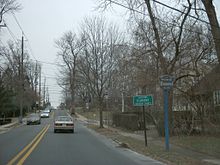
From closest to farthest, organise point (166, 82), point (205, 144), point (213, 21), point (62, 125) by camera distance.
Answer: point (213, 21) → point (166, 82) → point (205, 144) → point (62, 125)

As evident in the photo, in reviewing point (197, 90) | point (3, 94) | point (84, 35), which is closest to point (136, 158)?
point (197, 90)

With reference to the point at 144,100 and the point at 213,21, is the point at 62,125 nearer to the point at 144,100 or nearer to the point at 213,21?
the point at 144,100

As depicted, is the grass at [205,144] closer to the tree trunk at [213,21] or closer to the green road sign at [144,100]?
the green road sign at [144,100]

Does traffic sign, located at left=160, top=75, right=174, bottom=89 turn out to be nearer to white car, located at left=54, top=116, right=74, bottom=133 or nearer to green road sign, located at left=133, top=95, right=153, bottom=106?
green road sign, located at left=133, top=95, right=153, bottom=106

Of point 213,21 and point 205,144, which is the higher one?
point 213,21

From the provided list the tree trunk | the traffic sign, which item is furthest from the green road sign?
the tree trunk

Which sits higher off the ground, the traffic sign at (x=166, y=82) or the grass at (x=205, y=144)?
the traffic sign at (x=166, y=82)

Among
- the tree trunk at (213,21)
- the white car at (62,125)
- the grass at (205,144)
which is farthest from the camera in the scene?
the white car at (62,125)

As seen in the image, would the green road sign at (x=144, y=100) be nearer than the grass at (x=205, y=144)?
No

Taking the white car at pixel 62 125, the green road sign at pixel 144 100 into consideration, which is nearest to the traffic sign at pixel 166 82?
the green road sign at pixel 144 100

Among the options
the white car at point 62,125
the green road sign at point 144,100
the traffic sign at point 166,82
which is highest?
the traffic sign at point 166,82

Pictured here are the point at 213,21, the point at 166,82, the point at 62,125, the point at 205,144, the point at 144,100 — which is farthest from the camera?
the point at 62,125

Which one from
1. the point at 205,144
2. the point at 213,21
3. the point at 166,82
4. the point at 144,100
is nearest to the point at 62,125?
the point at 144,100

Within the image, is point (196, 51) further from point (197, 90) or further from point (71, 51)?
point (71, 51)
